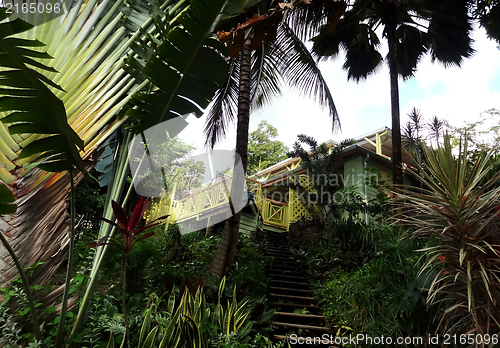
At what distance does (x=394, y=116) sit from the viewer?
8.02m

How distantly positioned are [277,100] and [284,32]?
1859 mm

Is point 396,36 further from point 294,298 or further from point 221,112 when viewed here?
point 294,298

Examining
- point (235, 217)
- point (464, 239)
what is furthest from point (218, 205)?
point (464, 239)

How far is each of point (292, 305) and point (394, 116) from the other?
548cm

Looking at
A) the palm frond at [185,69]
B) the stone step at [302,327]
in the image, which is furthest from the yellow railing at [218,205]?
the palm frond at [185,69]

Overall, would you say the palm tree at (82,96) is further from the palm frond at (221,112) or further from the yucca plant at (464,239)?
the palm frond at (221,112)

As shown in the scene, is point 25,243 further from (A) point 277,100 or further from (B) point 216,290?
(A) point 277,100

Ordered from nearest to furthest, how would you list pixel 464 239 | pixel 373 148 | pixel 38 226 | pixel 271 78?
pixel 38 226
pixel 464 239
pixel 271 78
pixel 373 148

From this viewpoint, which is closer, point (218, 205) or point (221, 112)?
point (221, 112)

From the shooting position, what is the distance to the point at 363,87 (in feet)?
34.5

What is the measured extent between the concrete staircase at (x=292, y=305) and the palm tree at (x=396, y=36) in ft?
12.6

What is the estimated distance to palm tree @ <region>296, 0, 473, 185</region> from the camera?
841 centimetres

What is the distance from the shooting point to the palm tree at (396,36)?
841 centimetres

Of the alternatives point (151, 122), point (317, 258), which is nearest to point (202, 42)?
point (151, 122)
